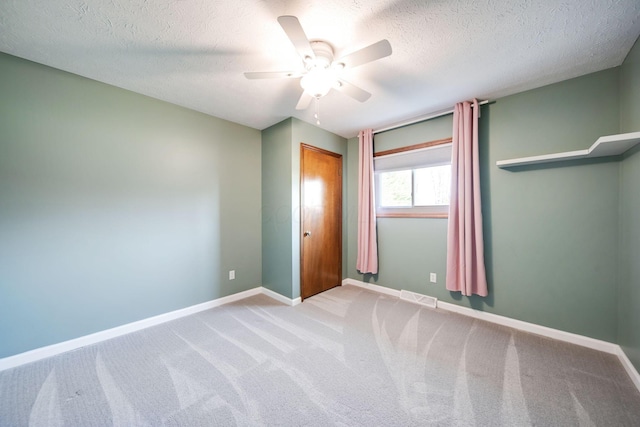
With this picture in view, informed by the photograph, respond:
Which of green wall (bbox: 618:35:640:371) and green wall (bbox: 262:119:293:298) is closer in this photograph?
green wall (bbox: 618:35:640:371)

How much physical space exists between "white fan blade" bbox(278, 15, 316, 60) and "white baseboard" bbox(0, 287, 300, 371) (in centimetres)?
263

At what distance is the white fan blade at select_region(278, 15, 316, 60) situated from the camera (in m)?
1.14

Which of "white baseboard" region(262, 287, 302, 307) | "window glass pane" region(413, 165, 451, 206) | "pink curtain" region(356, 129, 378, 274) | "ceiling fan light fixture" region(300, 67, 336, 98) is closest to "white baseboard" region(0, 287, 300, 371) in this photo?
"white baseboard" region(262, 287, 302, 307)

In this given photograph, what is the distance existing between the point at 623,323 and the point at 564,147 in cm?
152

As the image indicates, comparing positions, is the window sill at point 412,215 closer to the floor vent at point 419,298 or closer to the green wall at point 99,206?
the floor vent at point 419,298

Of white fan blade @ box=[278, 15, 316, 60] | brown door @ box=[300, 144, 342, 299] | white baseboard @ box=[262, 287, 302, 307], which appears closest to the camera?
white fan blade @ box=[278, 15, 316, 60]

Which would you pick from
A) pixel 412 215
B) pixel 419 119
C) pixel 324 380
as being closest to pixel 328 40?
pixel 419 119

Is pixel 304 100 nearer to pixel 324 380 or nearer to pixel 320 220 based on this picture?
pixel 320 220

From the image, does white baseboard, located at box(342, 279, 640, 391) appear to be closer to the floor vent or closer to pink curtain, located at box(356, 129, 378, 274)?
the floor vent

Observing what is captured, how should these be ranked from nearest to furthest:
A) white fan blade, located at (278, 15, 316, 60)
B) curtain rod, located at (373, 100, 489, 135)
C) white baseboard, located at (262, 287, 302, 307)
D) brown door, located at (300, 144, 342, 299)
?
white fan blade, located at (278, 15, 316, 60)
curtain rod, located at (373, 100, 489, 135)
white baseboard, located at (262, 287, 302, 307)
brown door, located at (300, 144, 342, 299)

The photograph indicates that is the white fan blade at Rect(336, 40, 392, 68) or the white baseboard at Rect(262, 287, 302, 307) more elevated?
the white fan blade at Rect(336, 40, 392, 68)

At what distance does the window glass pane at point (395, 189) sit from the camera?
10.4ft

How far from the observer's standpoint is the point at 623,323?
179 centimetres

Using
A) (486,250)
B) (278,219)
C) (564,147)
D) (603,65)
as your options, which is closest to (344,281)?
(278,219)
